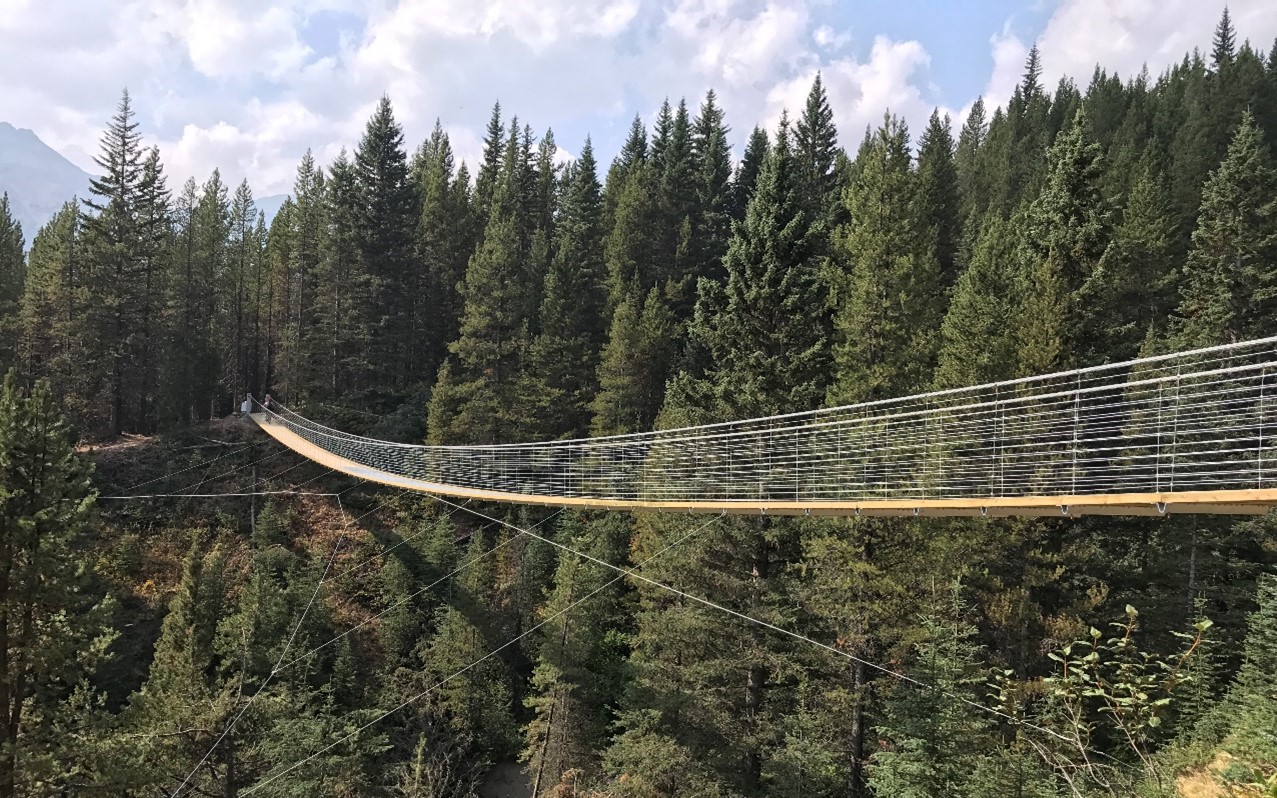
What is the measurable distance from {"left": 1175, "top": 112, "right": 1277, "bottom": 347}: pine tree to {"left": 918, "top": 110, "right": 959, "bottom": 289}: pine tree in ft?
19.7

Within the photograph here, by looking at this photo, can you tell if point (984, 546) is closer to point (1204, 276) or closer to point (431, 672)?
point (431, 672)

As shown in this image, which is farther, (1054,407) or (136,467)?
(136,467)

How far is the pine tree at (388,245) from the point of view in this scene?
87.2 ft

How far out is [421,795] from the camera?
1250 cm

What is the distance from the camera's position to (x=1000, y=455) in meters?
6.90

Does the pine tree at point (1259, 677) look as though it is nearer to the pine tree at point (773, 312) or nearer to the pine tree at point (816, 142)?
the pine tree at point (773, 312)

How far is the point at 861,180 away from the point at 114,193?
26.3m

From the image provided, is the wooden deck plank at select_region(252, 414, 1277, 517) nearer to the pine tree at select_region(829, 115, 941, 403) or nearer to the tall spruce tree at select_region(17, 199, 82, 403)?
the pine tree at select_region(829, 115, 941, 403)

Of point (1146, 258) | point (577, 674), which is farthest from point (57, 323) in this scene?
point (1146, 258)

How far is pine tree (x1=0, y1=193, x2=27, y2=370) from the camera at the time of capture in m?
23.5

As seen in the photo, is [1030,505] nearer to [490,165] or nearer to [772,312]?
[772,312]

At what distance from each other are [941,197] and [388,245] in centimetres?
2131

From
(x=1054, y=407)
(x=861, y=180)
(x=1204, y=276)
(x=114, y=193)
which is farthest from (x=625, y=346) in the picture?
(x=114, y=193)

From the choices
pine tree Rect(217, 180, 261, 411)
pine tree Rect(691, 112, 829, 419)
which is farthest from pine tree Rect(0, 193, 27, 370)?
pine tree Rect(691, 112, 829, 419)
